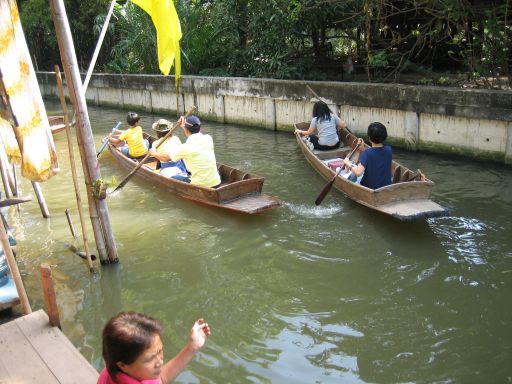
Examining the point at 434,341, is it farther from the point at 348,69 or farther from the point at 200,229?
the point at 348,69

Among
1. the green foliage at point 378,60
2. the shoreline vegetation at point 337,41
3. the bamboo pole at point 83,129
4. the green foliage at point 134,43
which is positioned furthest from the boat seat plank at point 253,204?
the green foliage at point 134,43

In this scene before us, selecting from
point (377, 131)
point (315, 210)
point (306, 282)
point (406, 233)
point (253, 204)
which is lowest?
point (306, 282)

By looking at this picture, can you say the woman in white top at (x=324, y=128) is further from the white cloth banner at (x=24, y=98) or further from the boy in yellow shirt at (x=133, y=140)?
the white cloth banner at (x=24, y=98)

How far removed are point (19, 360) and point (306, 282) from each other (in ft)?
9.32

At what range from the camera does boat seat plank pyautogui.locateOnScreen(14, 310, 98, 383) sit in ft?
10.6

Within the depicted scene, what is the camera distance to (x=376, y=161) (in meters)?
6.51

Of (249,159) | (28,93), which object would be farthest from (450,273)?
(249,159)

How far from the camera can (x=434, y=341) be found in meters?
4.25

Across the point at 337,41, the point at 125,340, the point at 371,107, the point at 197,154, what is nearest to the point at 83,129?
the point at 197,154

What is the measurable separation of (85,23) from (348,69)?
11.1m

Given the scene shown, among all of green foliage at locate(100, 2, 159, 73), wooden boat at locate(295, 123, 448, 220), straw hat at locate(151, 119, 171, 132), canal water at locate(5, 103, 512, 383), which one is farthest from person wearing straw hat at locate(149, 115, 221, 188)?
green foliage at locate(100, 2, 159, 73)

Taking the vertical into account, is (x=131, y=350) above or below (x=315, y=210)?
above

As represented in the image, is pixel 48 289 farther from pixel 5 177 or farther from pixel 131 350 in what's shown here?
pixel 5 177

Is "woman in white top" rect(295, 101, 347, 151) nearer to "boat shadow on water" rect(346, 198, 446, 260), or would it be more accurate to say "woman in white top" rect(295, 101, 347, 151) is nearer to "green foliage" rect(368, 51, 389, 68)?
"boat shadow on water" rect(346, 198, 446, 260)
